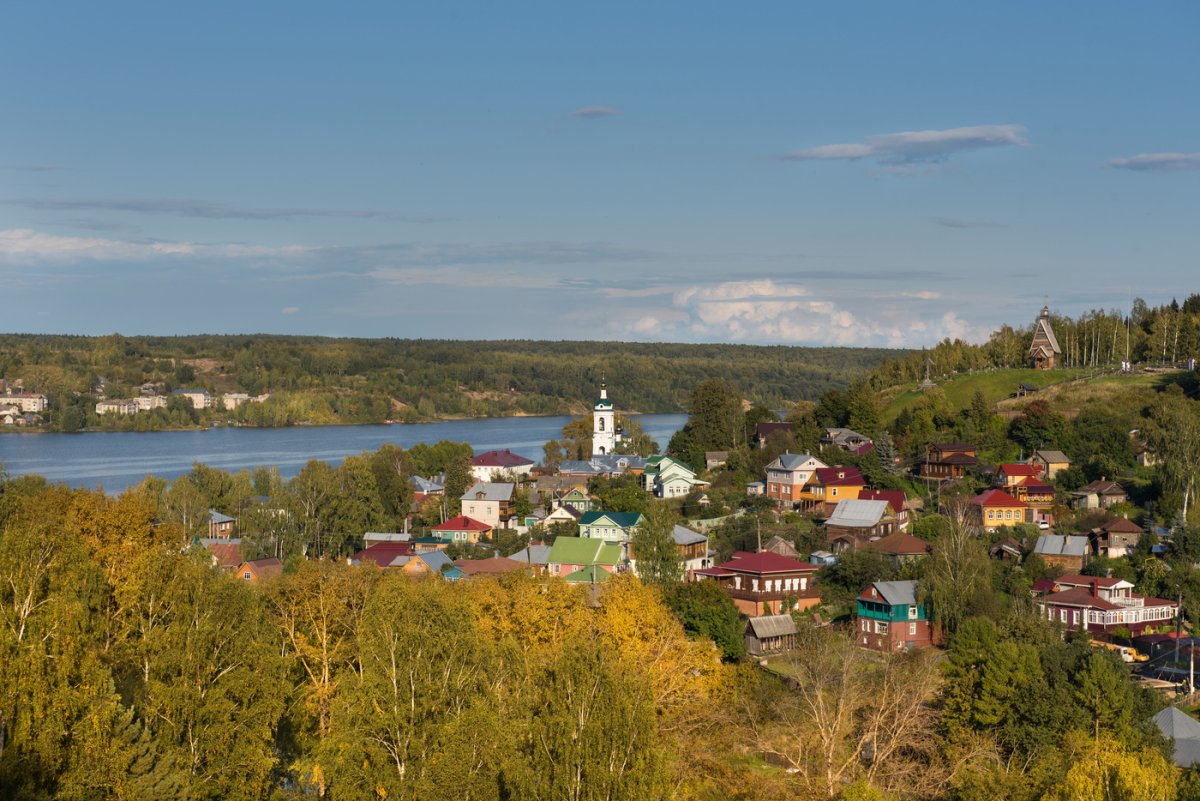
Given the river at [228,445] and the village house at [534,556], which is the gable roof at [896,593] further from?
the river at [228,445]

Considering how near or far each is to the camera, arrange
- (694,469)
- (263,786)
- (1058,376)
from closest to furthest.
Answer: (263,786) → (694,469) → (1058,376)

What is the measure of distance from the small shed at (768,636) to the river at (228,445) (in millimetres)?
43180

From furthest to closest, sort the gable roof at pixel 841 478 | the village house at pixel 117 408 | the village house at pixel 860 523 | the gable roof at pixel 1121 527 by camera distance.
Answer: the village house at pixel 117 408
the gable roof at pixel 841 478
the village house at pixel 860 523
the gable roof at pixel 1121 527

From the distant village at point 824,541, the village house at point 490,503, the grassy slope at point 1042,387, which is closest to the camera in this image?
the distant village at point 824,541

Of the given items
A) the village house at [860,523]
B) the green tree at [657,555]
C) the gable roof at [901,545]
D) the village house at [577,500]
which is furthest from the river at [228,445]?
the gable roof at [901,545]

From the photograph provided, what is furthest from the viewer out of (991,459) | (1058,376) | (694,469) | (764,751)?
(1058,376)

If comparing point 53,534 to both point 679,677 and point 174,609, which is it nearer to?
point 174,609

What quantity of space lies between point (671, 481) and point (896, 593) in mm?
19587

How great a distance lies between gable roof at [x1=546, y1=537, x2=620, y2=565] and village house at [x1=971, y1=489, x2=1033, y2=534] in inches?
459

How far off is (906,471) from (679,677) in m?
28.6

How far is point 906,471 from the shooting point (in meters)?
48.0

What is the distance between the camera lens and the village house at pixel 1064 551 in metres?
35.9

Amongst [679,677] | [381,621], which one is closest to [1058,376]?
[679,677]

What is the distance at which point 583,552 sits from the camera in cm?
4038
